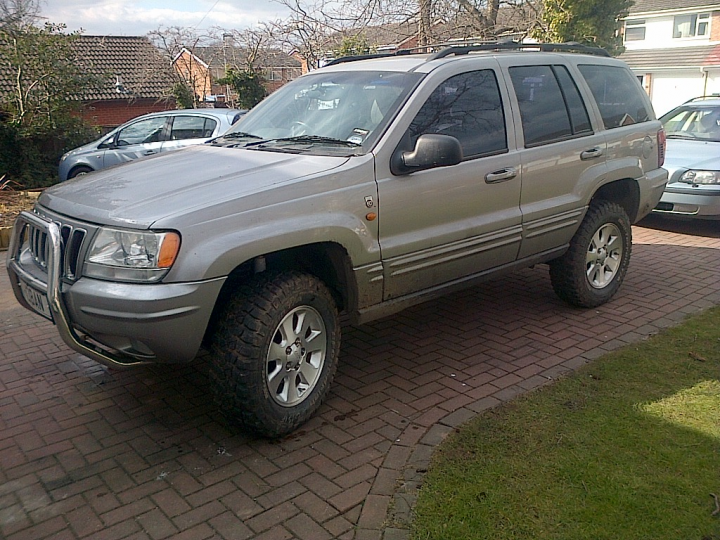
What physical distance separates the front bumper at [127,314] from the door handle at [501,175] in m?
2.15

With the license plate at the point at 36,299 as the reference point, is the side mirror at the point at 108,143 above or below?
above

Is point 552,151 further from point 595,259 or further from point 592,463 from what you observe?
point 592,463

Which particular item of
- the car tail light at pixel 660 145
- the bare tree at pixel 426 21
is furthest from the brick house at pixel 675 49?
the car tail light at pixel 660 145

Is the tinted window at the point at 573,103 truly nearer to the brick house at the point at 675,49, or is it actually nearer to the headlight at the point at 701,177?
the headlight at the point at 701,177

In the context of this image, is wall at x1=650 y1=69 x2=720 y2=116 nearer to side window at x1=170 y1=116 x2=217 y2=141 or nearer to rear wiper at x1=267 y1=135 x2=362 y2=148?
side window at x1=170 y1=116 x2=217 y2=141

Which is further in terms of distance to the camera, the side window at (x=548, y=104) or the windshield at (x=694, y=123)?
the windshield at (x=694, y=123)

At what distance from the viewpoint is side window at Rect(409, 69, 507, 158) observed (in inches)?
172

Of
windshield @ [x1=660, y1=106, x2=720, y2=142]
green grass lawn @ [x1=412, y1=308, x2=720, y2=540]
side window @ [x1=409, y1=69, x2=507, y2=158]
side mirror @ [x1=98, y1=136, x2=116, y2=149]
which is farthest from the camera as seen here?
side mirror @ [x1=98, y1=136, x2=116, y2=149]

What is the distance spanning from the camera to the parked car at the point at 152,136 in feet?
36.0

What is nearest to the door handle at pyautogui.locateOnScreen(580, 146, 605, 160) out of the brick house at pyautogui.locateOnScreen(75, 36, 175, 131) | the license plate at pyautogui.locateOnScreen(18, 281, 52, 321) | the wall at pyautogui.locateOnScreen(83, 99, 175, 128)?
the license plate at pyautogui.locateOnScreen(18, 281, 52, 321)

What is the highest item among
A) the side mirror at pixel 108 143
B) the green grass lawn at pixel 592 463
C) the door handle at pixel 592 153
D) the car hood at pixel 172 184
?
the car hood at pixel 172 184

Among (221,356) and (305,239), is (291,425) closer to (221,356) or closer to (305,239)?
(221,356)

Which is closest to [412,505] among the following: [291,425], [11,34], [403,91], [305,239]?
[291,425]

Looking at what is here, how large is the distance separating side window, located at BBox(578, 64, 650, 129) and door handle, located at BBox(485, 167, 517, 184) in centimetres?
138
